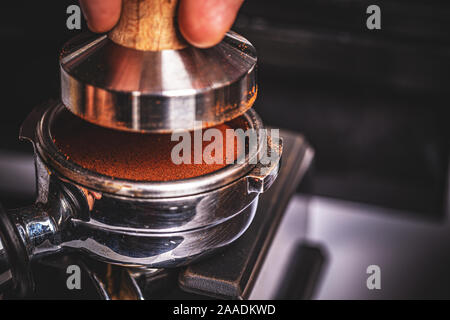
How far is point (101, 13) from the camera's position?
1.78ft

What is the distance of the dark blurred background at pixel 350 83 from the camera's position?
1.32 meters

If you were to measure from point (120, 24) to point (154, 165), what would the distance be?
0.16 m

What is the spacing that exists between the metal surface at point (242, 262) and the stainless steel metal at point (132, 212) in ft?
0.14

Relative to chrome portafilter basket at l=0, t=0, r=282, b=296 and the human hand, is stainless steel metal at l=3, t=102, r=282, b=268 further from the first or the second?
the human hand

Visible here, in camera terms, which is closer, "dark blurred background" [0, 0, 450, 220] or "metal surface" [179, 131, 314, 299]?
"metal surface" [179, 131, 314, 299]

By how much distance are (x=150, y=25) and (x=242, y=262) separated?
1.01 feet

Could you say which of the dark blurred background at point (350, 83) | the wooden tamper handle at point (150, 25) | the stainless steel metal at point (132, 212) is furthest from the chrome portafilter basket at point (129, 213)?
the dark blurred background at point (350, 83)

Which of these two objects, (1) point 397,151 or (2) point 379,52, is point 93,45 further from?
(1) point 397,151

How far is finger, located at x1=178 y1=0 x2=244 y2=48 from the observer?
0.51 meters

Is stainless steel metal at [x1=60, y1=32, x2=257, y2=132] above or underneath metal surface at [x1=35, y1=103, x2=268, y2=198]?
above

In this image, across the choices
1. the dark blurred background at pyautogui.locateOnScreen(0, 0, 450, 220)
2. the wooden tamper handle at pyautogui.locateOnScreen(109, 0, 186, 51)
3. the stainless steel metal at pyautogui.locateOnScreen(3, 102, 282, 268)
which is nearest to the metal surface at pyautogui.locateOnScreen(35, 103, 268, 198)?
the stainless steel metal at pyautogui.locateOnScreen(3, 102, 282, 268)

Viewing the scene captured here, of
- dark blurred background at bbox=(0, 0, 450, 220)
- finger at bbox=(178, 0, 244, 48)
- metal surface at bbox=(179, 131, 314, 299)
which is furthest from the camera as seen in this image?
dark blurred background at bbox=(0, 0, 450, 220)

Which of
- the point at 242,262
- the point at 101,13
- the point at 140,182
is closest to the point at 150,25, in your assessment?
the point at 101,13

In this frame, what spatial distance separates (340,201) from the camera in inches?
56.3
